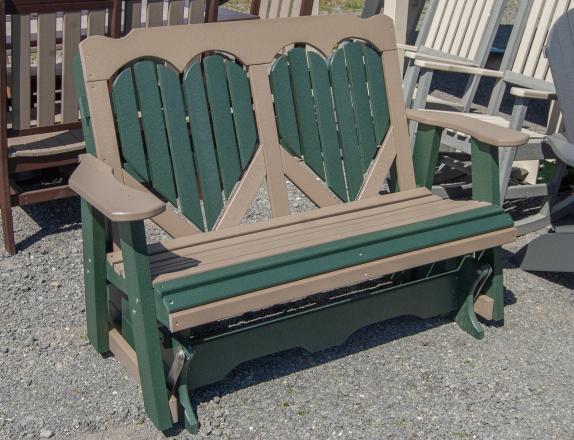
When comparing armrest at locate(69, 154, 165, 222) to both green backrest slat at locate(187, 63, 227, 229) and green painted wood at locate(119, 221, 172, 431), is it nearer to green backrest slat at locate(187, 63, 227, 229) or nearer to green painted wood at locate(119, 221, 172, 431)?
green painted wood at locate(119, 221, 172, 431)

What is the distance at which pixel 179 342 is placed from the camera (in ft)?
9.72

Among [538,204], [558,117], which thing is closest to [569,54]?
[558,117]

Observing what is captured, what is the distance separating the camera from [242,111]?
11.6ft

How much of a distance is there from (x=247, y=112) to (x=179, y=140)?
1.03 feet

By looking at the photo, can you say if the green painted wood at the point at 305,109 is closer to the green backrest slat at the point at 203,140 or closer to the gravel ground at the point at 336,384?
the green backrest slat at the point at 203,140

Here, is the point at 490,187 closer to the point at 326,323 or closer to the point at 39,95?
the point at 326,323

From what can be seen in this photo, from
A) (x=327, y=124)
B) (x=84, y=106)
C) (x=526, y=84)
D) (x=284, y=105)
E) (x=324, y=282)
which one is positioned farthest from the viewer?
(x=526, y=84)

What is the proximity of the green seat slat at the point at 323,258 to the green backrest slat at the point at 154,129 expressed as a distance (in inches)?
22.1

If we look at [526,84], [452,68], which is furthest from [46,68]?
[526,84]

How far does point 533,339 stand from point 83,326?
6.13ft

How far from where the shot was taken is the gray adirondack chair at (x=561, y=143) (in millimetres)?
4078

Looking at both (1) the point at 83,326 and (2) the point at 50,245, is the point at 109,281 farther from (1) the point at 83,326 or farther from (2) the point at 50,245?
(2) the point at 50,245

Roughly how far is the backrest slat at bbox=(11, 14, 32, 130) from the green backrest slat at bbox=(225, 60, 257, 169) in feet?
3.47

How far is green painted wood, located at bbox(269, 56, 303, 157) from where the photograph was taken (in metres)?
3.61
